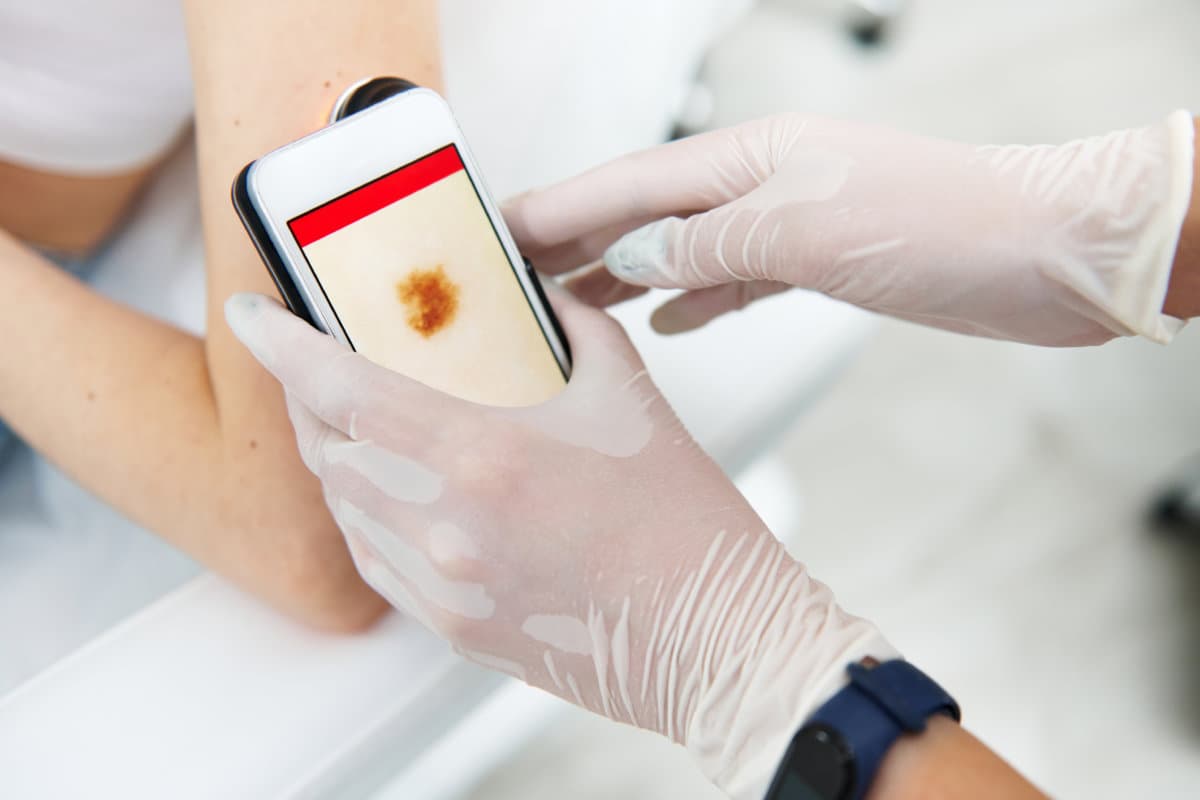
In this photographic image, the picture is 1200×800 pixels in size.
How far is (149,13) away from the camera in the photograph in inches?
25.4

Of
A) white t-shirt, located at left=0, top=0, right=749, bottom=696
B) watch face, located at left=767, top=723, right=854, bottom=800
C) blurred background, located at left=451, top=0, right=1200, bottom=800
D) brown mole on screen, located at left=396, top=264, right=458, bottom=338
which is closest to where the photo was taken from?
watch face, located at left=767, top=723, right=854, bottom=800

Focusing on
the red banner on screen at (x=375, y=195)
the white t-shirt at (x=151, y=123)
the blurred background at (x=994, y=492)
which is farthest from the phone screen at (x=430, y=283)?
the blurred background at (x=994, y=492)

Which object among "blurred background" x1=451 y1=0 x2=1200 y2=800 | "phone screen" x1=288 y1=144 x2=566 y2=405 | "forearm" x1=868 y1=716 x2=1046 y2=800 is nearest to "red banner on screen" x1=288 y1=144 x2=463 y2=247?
"phone screen" x1=288 y1=144 x2=566 y2=405

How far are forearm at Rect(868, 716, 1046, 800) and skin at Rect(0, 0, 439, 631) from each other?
361 mm

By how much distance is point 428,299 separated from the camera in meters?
0.54

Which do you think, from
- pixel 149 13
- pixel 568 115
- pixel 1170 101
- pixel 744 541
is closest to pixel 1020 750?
pixel 744 541

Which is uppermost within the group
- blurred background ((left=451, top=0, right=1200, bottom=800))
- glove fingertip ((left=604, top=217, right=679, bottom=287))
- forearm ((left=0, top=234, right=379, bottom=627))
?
glove fingertip ((left=604, top=217, right=679, bottom=287))

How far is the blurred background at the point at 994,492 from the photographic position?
1175 mm

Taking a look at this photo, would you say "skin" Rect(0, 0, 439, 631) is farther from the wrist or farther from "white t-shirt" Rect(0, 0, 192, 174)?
the wrist

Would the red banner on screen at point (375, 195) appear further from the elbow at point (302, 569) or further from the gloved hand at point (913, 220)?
the elbow at point (302, 569)

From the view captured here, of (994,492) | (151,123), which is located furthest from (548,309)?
(994,492)

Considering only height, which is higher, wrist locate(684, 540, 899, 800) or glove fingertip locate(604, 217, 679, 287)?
glove fingertip locate(604, 217, 679, 287)

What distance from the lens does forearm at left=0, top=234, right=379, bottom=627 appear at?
58cm

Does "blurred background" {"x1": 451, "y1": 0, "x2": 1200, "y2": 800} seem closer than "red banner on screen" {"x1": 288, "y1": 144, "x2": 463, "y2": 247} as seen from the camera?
No
